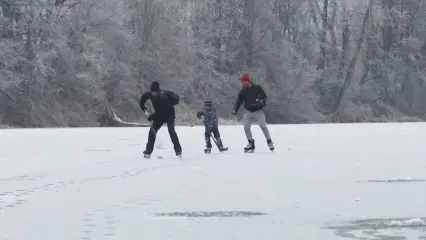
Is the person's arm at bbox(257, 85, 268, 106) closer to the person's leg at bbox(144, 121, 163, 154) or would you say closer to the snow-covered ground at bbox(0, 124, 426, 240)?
the snow-covered ground at bbox(0, 124, 426, 240)

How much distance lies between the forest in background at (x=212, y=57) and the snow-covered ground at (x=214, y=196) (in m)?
26.1

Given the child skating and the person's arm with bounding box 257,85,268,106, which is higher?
the person's arm with bounding box 257,85,268,106

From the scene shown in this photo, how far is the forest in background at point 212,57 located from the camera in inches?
1697

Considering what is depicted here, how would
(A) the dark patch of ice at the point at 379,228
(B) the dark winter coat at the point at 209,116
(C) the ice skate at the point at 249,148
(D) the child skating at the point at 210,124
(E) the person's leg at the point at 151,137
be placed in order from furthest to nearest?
(B) the dark winter coat at the point at 209,116 → (D) the child skating at the point at 210,124 → (C) the ice skate at the point at 249,148 → (E) the person's leg at the point at 151,137 → (A) the dark patch of ice at the point at 379,228

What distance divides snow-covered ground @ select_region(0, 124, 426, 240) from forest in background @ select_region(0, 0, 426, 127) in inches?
1028

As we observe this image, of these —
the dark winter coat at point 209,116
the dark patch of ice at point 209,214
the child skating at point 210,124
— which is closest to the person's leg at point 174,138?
the child skating at point 210,124

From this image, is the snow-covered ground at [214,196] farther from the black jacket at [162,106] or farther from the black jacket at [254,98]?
the black jacket at [254,98]

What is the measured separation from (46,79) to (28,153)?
26223 millimetres

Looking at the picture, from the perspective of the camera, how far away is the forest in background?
43094 millimetres

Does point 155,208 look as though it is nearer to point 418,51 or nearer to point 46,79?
point 46,79

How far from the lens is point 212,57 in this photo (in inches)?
2173

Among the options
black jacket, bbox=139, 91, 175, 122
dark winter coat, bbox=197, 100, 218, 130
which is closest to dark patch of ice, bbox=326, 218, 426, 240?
black jacket, bbox=139, 91, 175, 122

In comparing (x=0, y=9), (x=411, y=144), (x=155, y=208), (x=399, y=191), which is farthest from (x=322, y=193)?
(x=0, y=9)

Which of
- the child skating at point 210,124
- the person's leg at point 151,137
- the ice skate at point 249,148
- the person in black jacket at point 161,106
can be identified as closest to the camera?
the person's leg at point 151,137
